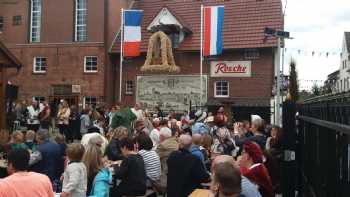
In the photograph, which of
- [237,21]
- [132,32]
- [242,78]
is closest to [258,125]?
[132,32]

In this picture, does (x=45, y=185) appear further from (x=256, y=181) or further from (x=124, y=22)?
(x=124, y=22)

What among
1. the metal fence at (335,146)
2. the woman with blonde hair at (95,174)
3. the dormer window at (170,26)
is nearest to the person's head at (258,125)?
the woman with blonde hair at (95,174)

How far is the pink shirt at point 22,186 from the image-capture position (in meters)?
4.91

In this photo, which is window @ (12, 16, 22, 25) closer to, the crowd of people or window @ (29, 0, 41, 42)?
window @ (29, 0, 41, 42)

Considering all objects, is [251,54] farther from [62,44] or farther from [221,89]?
[62,44]

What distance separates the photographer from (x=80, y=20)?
3656 cm

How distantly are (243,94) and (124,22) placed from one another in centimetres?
873

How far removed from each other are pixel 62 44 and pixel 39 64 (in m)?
2.31

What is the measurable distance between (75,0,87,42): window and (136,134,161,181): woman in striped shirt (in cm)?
2838

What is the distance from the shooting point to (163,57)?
31.6 meters

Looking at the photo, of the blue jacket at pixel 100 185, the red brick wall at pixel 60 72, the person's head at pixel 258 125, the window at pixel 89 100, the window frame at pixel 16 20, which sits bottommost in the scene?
the blue jacket at pixel 100 185

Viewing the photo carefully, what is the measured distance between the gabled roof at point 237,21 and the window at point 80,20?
95.1 inches

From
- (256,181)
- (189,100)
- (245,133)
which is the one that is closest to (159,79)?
(189,100)

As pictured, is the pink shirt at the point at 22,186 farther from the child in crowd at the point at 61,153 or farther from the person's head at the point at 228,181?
the child in crowd at the point at 61,153
